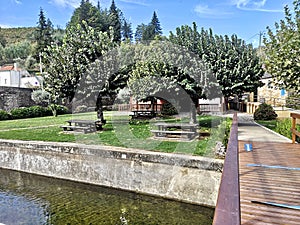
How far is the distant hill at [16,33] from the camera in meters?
86.8

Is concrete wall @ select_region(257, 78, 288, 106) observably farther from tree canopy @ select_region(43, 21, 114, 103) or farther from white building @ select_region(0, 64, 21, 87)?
white building @ select_region(0, 64, 21, 87)

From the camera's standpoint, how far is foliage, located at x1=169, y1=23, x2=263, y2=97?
9.39 m

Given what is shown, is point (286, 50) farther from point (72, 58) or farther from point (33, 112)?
point (33, 112)

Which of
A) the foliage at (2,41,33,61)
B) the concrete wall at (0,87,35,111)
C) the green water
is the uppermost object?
the foliage at (2,41,33,61)

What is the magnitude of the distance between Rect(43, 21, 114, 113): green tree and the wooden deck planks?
7.15m

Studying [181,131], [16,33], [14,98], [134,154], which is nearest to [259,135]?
[181,131]

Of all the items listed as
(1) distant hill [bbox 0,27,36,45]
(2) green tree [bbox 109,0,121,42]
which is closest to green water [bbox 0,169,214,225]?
(2) green tree [bbox 109,0,121,42]

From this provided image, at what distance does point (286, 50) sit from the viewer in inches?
291

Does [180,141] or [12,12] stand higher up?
[12,12]

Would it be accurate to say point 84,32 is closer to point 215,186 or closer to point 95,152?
point 95,152

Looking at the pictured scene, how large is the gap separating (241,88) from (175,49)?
3149 millimetres

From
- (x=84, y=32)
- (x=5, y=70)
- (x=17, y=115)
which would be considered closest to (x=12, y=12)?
(x=5, y=70)

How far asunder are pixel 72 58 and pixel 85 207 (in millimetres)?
6765

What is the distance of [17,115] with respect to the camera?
762 inches
